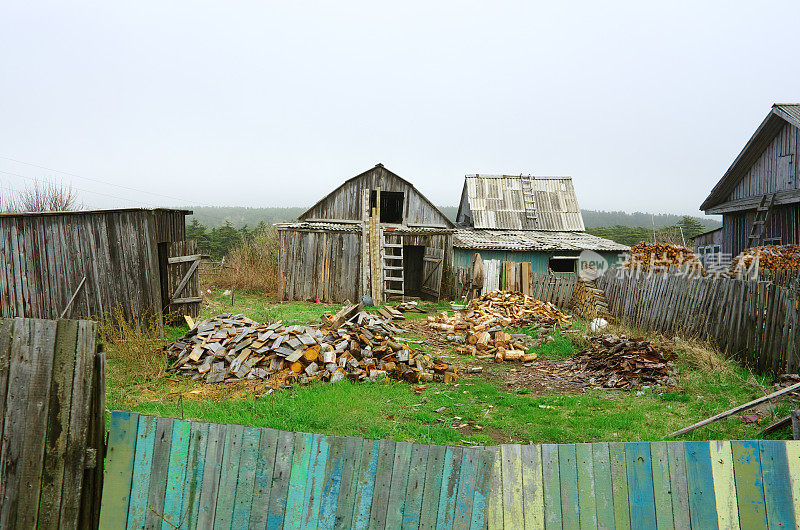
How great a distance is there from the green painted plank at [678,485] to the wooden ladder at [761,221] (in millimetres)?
17384

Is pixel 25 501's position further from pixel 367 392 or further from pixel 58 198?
pixel 58 198

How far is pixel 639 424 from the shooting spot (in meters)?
6.36

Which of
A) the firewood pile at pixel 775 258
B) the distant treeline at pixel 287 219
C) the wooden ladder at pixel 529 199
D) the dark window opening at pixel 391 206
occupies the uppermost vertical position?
the distant treeline at pixel 287 219

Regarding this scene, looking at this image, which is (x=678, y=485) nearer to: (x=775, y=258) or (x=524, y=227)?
(x=775, y=258)

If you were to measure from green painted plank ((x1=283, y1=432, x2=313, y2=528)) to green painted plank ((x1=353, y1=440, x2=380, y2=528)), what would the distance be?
1.02 ft

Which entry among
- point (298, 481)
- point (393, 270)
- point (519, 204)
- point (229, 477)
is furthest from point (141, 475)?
point (519, 204)

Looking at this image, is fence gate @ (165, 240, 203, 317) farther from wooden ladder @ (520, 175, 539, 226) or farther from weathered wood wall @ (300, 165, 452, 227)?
wooden ladder @ (520, 175, 539, 226)

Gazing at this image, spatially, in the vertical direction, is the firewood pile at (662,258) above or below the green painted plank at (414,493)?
above

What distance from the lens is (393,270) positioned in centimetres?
2064

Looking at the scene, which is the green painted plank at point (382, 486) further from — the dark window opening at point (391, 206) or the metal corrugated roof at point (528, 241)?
the dark window opening at point (391, 206)

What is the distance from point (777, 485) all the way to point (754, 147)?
18628mm

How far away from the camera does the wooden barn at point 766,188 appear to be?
16.0 meters

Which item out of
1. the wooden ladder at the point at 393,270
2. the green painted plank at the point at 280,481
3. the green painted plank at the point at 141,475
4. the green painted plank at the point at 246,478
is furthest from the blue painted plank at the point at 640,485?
the wooden ladder at the point at 393,270

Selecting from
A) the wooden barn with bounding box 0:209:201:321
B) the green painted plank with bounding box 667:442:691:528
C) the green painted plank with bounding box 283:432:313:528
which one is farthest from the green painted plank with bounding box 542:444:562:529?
the wooden barn with bounding box 0:209:201:321
